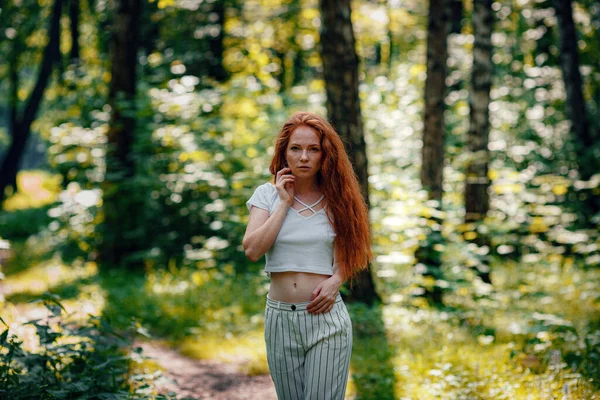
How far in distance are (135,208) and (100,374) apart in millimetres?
7352

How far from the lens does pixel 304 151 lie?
11.6 feet

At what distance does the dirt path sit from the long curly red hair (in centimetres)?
261

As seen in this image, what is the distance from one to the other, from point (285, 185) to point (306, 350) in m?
0.92

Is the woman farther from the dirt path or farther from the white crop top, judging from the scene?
the dirt path

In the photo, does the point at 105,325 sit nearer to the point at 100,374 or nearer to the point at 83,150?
the point at 100,374

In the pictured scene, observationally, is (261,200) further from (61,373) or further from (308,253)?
(61,373)

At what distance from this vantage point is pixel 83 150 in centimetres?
1216

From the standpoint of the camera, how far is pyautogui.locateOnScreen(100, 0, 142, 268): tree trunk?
38.9 ft

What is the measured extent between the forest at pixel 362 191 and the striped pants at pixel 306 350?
1561mm

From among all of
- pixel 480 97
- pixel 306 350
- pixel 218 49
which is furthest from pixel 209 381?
pixel 218 49

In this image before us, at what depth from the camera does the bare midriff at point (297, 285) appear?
349 cm

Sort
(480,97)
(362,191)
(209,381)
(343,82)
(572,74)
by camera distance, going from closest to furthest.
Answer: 1. (209,381)
2. (362,191)
3. (343,82)
4. (480,97)
5. (572,74)

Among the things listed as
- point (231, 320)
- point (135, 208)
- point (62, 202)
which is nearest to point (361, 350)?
point (231, 320)

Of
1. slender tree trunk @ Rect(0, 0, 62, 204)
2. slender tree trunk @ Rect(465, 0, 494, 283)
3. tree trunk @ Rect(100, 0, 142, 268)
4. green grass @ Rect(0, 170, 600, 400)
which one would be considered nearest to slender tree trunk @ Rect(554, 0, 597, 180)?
green grass @ Rect(0, 170, 600, 400)
